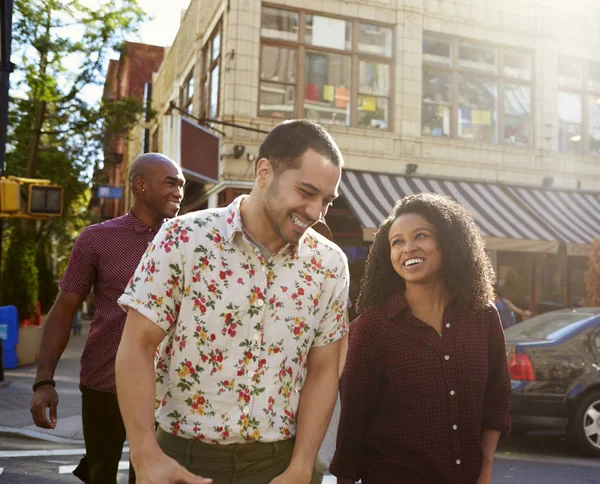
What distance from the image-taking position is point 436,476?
9.72 feet

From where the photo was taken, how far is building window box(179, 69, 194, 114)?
23.7 m

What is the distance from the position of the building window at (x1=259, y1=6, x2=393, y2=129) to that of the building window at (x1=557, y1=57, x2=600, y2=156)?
5251mm

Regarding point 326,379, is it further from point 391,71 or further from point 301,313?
point 391,71

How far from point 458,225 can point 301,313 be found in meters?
1.00

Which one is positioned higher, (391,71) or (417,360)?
(391,71)

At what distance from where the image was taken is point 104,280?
397 cm

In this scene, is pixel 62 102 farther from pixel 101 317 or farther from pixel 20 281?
pixel 101 317

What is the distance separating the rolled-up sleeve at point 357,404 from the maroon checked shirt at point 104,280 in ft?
4.23

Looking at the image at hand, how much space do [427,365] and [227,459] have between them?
948 mm

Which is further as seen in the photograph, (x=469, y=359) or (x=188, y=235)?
(x=469, y=359)

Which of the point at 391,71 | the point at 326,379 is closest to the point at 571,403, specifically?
the point at 326,379

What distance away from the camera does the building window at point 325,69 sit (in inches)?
739

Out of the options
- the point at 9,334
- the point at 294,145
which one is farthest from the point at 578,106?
the point at 294,145

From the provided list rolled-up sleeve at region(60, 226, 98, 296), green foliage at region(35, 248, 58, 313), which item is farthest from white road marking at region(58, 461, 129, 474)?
green foliage at region(35, 248, 58, 313)
